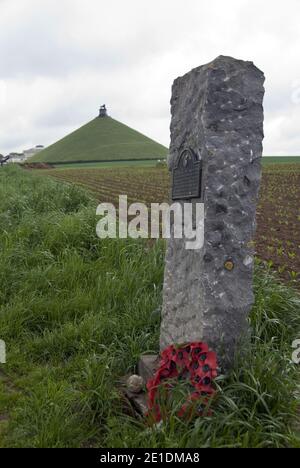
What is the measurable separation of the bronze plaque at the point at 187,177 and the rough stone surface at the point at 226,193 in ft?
0.21

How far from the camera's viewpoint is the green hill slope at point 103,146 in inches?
2943

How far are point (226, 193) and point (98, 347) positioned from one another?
1.75m

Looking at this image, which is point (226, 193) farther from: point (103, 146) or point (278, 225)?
point (103, 146)

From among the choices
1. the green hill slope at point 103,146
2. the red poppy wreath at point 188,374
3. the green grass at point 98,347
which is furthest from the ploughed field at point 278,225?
the green hill slope at point 103,146

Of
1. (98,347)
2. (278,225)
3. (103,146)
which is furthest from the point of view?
(103,146)

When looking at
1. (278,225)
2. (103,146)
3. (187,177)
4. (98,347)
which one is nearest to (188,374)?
(98,347)

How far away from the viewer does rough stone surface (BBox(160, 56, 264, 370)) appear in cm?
286

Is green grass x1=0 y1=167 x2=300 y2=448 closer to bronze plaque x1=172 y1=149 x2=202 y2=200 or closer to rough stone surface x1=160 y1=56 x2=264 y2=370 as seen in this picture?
rough stone surface x1=160 y1=56 x2=264 y2=370

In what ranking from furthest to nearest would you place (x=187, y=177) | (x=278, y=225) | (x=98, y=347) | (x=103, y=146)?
(x=103, y=146), (x=278, y=225), (x=98, y=347), (x=187, y=177)

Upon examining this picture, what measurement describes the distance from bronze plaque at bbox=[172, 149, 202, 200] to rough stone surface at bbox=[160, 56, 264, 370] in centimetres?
6

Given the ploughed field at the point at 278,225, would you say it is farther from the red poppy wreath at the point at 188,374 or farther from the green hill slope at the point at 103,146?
the green hill slope at the point at 103,146

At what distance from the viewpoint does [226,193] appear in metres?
2.88
